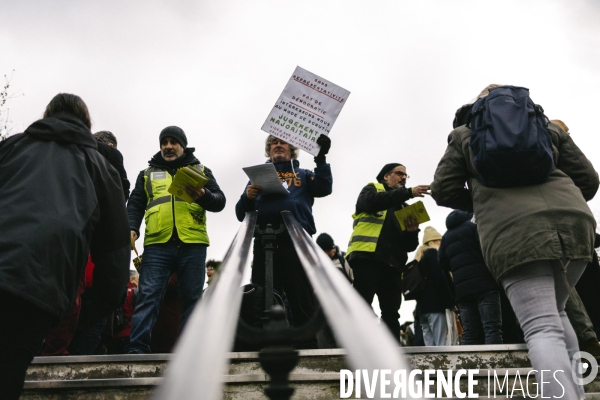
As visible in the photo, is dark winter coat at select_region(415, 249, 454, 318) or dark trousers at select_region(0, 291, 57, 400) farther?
dark winter coat at select_region(415, 249, 454, 318)

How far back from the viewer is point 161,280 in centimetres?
466

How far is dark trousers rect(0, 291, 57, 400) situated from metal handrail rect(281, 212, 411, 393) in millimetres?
1074

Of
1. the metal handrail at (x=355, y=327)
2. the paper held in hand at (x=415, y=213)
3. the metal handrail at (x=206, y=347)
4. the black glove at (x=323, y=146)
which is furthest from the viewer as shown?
the paper held in hand at (x=415, y=213)

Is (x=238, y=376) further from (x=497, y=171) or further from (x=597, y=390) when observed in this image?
(x=597, y=390)

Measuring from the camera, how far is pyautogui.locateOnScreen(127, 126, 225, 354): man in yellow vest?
14.8ft

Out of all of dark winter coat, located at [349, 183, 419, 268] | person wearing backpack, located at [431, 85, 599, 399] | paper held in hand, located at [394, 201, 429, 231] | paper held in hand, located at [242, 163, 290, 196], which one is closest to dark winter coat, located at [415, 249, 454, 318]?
dark winter coat, located at [349, 183, 419, 268]

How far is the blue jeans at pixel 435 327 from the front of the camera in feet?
21.2

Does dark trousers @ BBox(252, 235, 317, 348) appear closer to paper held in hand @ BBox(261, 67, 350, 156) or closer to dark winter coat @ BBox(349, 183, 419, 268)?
paper held in hand @ BBox(261, 67, 350, 156)

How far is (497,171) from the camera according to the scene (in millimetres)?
2879

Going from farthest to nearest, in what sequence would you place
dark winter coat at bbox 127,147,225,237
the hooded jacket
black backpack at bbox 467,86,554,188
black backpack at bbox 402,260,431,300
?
black backpack at bbox 402,260,431,300 < dark winter coat at bbox 127,147,225,237 < black backpack at bbox 467,86,554,188 < the hooded jacket

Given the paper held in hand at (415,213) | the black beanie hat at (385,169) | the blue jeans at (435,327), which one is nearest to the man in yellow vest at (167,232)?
the paper held in hand at (415,213)

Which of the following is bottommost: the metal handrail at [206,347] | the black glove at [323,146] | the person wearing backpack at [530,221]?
the metal handrail at [206,347]

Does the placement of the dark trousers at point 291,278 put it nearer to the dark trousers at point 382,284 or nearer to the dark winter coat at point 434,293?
the dark trousers at point 382,284

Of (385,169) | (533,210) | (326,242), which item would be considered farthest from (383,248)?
(533,210)
